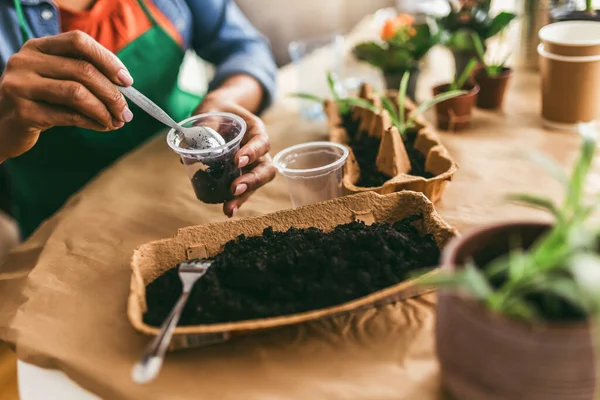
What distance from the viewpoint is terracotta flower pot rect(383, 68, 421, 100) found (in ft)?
4.07

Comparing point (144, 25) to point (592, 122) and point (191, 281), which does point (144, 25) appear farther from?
point (592, 122)

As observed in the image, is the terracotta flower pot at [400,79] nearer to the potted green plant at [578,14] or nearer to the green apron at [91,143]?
the potted green plant at [578,14]

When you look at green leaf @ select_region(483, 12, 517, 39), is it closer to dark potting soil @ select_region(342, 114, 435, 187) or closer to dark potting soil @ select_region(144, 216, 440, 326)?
dark potting soil @ select_region(342, 114, 435, 187)

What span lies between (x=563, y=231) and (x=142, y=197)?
29.8 inches

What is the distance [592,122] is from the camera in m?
1.03

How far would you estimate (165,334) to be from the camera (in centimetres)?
56

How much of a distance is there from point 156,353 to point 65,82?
43cm

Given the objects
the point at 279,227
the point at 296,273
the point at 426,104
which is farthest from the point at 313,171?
the point at 426,104

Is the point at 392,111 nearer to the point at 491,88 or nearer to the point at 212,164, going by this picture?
the point at 491,88

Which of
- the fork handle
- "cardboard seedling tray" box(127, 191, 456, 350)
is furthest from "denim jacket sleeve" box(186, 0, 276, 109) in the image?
the fork handle

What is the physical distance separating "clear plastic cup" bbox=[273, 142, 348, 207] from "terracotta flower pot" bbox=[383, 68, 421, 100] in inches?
16.9

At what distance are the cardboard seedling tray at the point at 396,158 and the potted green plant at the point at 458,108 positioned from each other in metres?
0.08

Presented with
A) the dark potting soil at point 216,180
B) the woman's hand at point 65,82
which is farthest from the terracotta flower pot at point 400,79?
the woman's hand at point 65,82

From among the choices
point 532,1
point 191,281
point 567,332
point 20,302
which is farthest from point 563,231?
point 532,1
